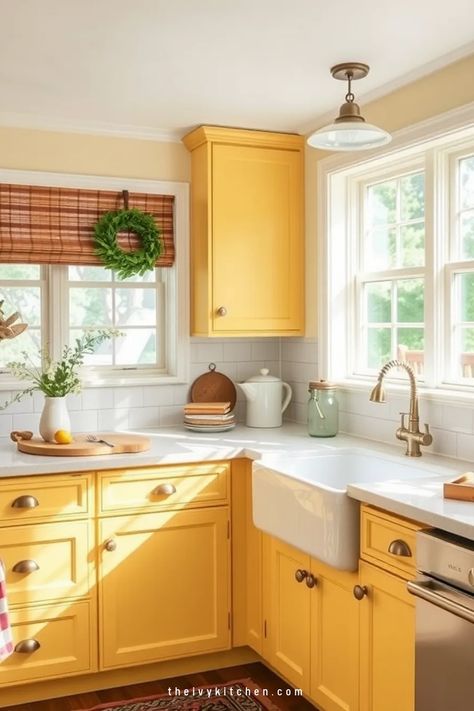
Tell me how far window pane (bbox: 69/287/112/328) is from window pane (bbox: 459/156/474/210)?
1.74 meters

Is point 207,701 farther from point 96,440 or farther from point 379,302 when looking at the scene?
point 379,302

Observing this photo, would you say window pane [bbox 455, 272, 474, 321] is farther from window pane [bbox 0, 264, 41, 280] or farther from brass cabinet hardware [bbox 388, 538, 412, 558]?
window pane [bbox 0, 264, 41, 280]

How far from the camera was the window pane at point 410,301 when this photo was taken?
3.45 metres

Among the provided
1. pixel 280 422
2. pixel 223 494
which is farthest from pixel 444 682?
pixel 280 422

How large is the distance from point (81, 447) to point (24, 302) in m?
0.90

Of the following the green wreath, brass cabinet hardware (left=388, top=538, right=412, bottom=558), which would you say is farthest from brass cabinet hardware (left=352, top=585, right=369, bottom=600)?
the green wreath

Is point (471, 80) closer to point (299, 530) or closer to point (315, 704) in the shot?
point (299, 530)

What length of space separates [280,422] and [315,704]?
1402mm

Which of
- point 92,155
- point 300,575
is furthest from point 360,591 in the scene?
point 92,155

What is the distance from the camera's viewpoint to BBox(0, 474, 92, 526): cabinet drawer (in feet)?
9.98

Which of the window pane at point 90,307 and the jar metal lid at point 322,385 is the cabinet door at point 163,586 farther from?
the window pane at point 90,307

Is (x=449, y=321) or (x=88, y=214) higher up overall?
(x=88, y=214)

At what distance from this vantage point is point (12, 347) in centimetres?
379

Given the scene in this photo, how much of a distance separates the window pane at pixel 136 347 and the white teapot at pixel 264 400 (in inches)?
19.2
